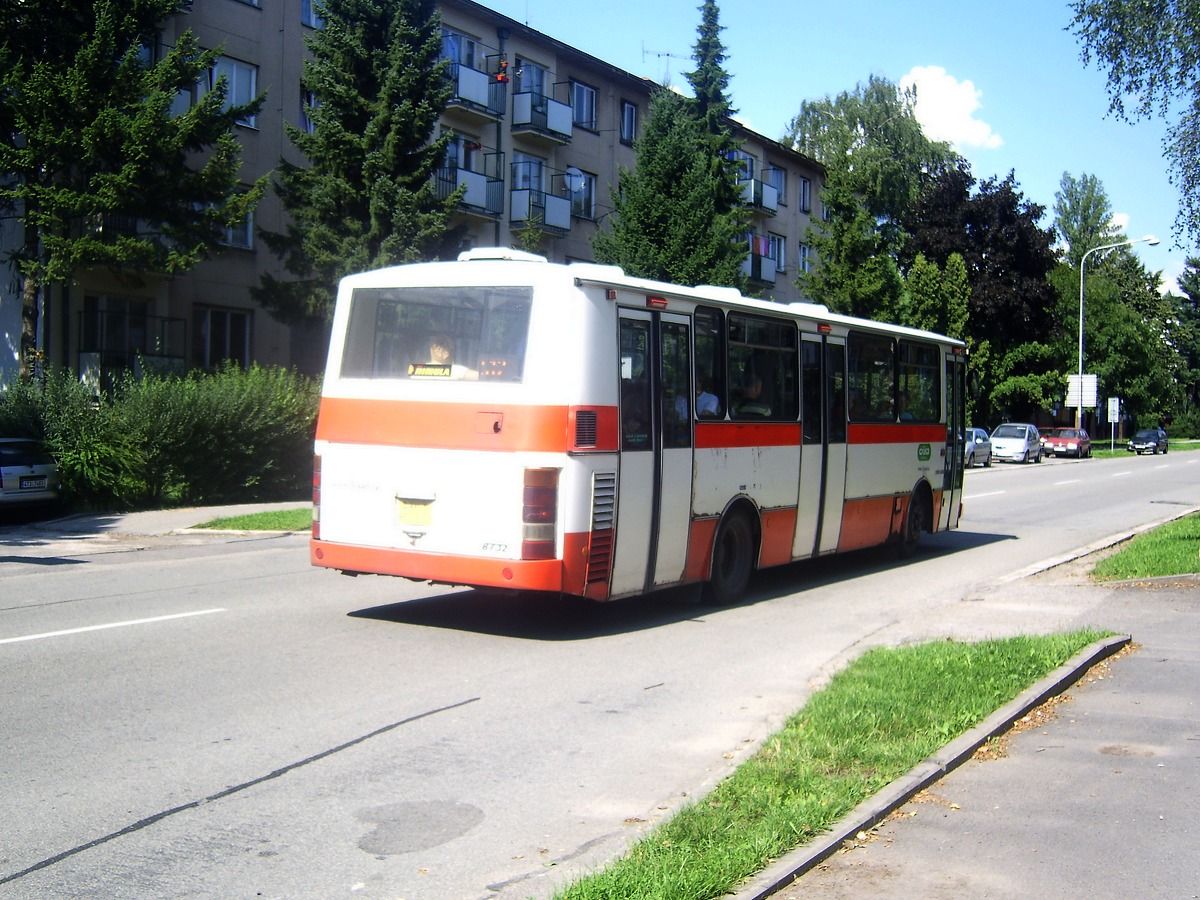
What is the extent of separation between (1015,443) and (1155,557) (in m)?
39.4

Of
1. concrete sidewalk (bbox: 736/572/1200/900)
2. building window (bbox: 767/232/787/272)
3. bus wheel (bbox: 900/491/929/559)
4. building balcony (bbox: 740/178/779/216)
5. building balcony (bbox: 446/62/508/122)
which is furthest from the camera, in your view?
building window (bbox: 767/232/787/272)

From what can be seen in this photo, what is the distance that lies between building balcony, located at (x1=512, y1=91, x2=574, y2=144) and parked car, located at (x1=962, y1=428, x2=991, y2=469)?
729 inches

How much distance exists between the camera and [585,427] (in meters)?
9.67

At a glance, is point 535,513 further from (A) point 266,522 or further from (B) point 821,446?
(A) point 266,522

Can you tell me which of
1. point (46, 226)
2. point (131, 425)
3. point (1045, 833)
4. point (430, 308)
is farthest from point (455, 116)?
point (1045, 833)

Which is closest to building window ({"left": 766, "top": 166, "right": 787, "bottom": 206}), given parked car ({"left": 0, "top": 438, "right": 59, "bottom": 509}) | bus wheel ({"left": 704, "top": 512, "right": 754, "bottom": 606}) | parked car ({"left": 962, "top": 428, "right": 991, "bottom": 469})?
parked car ({"left": 962, "top": 428, "right": 991, "bottom": 469})

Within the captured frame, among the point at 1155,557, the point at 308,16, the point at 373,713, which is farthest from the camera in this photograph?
the point at 308,16

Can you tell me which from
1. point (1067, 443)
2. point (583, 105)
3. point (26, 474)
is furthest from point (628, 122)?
point (26, 474)

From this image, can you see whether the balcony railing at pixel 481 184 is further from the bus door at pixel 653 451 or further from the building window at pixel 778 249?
the bus door at pixel 653 451

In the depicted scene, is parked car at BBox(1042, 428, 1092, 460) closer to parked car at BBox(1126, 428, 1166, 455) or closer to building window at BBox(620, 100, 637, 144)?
parked car at BBox(1126, 428, 1166, 455)

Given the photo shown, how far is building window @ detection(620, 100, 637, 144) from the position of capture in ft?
147

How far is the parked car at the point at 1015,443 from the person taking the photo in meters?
52.9

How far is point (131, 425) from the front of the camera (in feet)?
70.0

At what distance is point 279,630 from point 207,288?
70.4 ft
